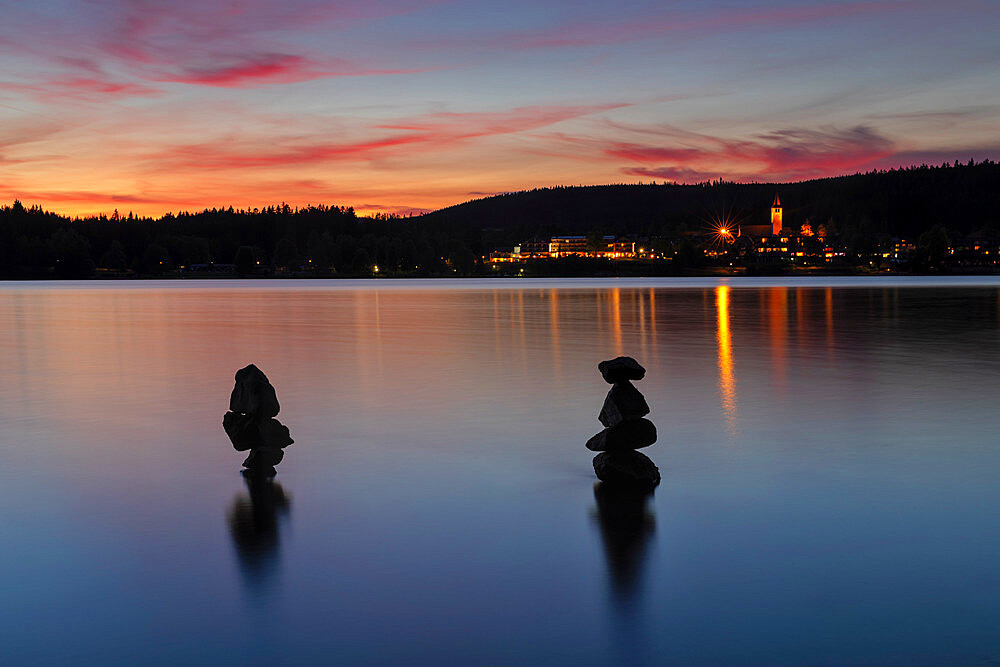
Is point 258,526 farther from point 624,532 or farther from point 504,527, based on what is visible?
point 624,532

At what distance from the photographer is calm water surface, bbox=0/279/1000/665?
266 inches

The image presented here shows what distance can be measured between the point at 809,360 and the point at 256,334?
23506 millimetres

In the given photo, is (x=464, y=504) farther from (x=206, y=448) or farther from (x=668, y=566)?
(x=206, y=448)

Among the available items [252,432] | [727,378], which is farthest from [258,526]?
[727,378]

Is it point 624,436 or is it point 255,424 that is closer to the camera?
point 624,436

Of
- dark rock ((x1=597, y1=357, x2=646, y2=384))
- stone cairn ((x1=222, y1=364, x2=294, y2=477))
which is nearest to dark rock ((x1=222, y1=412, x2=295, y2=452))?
stone cairn ((x1=222, y1=364, x2=294, y2=477))

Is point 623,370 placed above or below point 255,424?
above

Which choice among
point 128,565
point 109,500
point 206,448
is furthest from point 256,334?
point 128,565

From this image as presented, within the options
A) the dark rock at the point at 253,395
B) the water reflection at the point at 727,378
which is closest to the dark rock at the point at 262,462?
the dark rock at the point at 253,395

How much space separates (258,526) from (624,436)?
4565mm

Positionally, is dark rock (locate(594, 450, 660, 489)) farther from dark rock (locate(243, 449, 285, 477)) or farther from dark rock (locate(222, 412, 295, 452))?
dark rock (locate(222, 412, 295, 452))

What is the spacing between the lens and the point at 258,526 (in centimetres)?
982

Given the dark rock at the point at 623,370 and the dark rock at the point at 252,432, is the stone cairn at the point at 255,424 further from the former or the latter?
the dark rock at the point at 623,370

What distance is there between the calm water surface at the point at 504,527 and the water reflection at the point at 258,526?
41 millimetres
